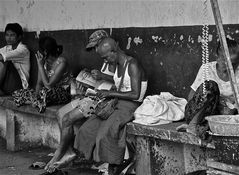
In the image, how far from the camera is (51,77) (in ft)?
23.0

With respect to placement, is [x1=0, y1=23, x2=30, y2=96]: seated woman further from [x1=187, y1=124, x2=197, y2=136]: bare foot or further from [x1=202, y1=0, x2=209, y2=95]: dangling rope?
[x1=187, y1=124, x2=197, y2=136]: bare foot

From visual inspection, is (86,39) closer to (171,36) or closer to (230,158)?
(171,36)

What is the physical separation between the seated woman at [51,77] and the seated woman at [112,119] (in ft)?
2.55

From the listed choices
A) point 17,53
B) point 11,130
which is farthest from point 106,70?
point 17,53

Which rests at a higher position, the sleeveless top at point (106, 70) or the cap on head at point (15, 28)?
the cap on head at point (15, 28)

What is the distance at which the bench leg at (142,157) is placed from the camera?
5.45m

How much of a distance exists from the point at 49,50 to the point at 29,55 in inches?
53.9

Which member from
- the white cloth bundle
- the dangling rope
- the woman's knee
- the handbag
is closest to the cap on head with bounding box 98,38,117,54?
the handbag

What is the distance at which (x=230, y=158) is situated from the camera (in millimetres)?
4090

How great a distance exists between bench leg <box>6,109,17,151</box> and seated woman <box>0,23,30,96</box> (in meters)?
0.63

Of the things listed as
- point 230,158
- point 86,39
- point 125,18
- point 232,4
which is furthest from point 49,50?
point 230,158

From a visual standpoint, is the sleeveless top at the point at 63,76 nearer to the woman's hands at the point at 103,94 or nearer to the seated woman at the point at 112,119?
the seated woman at the point at 112,119

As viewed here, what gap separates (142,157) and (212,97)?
3.45 feet

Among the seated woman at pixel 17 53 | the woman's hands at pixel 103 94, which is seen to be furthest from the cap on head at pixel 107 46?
the seated woman at pixel 17 53
